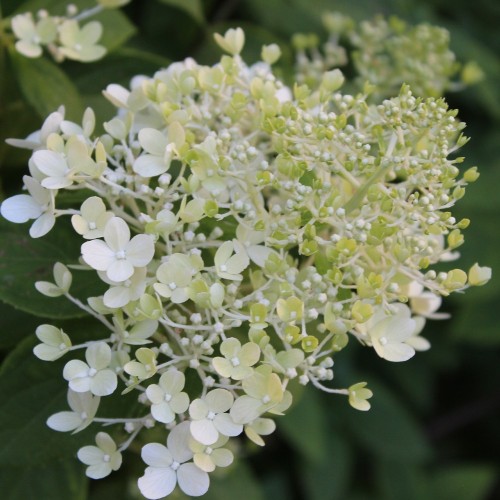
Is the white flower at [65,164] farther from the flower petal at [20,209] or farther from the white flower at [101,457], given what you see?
the white flower at [101,457]

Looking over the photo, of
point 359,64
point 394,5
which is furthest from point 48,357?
point 394,5

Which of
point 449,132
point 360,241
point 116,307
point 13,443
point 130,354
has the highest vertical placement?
point 449,132

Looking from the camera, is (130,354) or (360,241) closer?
(360,241)

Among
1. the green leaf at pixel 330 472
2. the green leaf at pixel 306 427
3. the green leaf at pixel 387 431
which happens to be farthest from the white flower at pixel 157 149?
the green leaf at pixel 387 431

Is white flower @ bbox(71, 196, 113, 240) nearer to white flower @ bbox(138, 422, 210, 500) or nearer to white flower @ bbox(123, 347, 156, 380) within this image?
white flower @ bbox(123, 347, 156, 380)

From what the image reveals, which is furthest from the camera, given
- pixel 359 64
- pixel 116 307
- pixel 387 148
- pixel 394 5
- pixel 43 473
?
pixel 394 5

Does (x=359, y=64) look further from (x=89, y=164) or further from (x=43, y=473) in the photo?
(x=43, y=473)

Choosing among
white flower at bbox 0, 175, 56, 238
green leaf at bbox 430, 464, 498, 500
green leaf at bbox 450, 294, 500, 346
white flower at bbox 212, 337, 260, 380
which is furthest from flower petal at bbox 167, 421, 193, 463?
green leaf at bbox 430, 464, 498, 500
